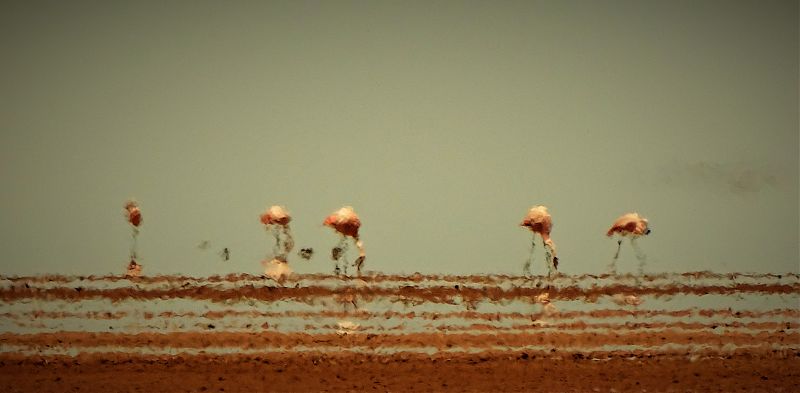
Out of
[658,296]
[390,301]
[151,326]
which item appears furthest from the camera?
[658,296]

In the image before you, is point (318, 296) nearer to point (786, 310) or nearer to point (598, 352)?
point (598, 352)

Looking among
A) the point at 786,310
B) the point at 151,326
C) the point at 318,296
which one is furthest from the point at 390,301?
the point at 786,310

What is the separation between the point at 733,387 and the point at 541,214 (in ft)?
24.6

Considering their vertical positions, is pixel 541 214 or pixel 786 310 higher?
pixel 541 214

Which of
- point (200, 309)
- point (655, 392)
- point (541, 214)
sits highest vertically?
point (541, 214)

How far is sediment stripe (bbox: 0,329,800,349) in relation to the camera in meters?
6.94

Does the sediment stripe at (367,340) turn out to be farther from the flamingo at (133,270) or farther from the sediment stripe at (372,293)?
the flamingo at (133,270)

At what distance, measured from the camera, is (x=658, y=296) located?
957cm

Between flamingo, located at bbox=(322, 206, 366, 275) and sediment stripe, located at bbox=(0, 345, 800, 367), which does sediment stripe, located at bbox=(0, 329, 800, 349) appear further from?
flamingo, located at bbox=(322, 206, 366, 275)

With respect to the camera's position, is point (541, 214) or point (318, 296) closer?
point (318, 296)

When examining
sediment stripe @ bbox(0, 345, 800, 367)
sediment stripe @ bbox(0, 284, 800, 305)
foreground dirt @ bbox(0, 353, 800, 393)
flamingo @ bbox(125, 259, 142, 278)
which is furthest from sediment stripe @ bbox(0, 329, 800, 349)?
flamingo @ bbox(125, 259, 142, 278)

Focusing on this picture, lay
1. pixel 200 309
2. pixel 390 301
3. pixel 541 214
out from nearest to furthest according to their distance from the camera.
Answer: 1. pixel 200 309
2. pixel 390 301
3. pixel 541 214

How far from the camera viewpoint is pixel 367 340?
7.21 m

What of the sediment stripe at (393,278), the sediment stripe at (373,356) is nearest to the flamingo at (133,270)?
the sediment stripe at (393,278)
